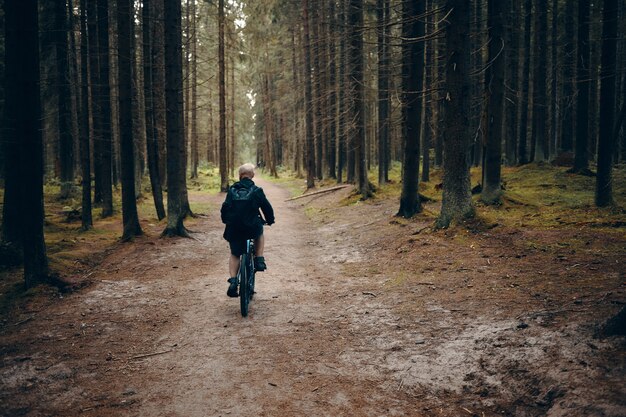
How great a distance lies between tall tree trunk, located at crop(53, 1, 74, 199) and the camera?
1434 cm

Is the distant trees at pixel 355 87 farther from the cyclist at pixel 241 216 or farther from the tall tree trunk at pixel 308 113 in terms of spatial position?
the cyclist at pixel 241 216

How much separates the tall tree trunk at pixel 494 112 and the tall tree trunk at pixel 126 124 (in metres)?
10.6

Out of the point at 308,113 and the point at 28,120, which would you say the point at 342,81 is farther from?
the point at 28,120

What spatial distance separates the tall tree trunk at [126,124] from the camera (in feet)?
38.2

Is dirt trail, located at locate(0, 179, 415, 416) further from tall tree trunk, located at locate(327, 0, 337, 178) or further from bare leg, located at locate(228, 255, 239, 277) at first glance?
tall tree trunk, located at locate(327, 0, 337, 178)

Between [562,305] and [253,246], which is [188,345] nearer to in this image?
[253,246]

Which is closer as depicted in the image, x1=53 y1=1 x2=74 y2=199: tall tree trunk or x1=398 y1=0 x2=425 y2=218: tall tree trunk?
x1=398 y1=0 x2=425 y2=218: tall tree trunk

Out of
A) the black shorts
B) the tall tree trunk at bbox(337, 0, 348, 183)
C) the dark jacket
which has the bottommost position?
the black shorts

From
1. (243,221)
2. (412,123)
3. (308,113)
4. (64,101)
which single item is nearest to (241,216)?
(243,221)

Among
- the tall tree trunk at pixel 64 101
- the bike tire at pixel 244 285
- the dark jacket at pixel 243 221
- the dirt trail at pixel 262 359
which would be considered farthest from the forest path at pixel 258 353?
the tall tree trunk at pixel 64 101

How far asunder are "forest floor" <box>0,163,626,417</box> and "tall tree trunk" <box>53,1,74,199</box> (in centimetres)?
829

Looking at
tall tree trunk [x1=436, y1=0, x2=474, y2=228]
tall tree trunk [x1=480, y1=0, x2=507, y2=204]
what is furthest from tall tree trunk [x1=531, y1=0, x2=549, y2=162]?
tall tree trunk [x1=436, y1=0, x2=474, y2=228]

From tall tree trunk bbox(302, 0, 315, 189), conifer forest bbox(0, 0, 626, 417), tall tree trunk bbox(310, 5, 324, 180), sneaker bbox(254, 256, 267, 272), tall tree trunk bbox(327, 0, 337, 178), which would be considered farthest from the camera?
tall tree trunk bbox(302, 0, 315, 189)

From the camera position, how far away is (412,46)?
12375mm
